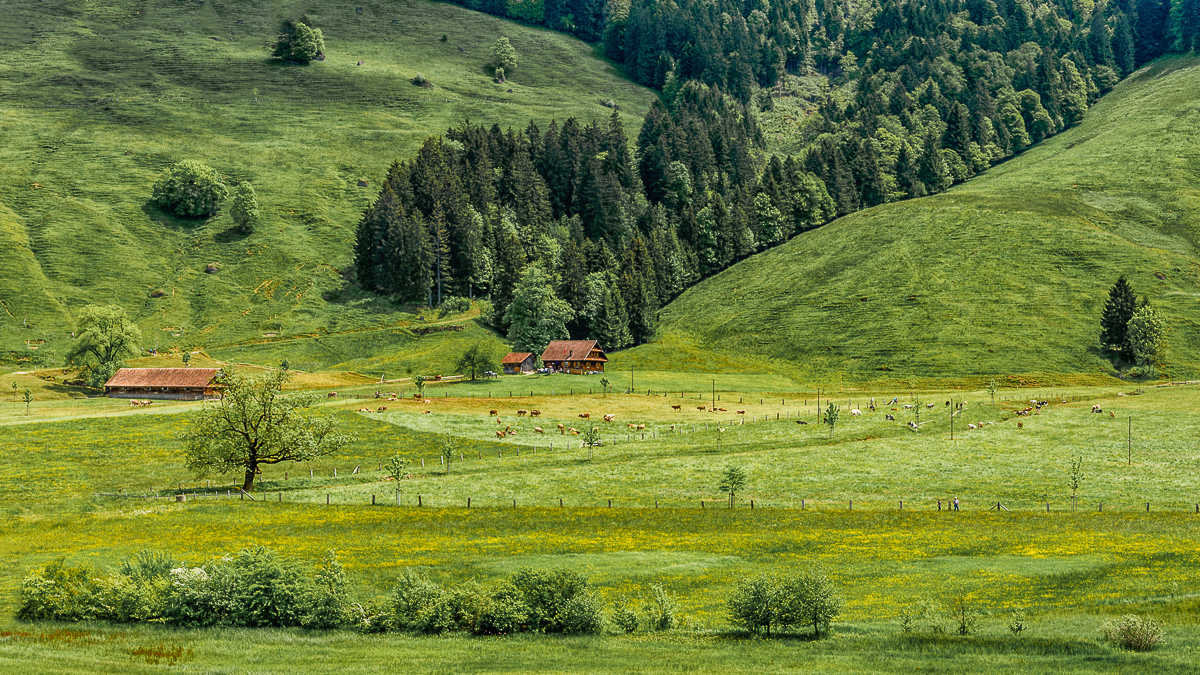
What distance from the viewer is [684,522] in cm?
6619

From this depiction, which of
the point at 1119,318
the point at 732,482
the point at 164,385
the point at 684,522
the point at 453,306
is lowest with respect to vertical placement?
the point at 684,522

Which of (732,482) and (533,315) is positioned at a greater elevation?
(533,315)

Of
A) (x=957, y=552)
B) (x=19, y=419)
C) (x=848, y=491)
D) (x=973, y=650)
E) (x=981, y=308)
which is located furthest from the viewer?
(x=981, y=308)

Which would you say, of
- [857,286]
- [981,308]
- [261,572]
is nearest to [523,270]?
[857,286]

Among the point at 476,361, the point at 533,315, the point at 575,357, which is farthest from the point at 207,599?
the point at 533,315

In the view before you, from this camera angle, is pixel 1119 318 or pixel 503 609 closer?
pixel 503 609

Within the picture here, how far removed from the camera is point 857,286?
188875mm

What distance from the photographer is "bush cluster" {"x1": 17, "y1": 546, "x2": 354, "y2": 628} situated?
4200 cm

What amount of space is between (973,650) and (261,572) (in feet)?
107

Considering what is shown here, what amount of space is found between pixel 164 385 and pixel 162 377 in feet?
6.31

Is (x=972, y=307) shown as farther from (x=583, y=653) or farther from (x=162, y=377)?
(x=583, y=653)

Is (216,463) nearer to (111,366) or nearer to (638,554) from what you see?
(638,554)

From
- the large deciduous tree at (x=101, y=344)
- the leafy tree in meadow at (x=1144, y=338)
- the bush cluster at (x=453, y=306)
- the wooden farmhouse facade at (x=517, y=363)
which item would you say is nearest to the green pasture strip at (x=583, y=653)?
the large deciduous tree at (x=101, y=344)

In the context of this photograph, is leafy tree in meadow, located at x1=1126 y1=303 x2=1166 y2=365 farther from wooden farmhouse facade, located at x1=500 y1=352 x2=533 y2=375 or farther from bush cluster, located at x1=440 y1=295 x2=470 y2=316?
bush cluster, located at x1=440 y1=295 x2=470 y2=316
